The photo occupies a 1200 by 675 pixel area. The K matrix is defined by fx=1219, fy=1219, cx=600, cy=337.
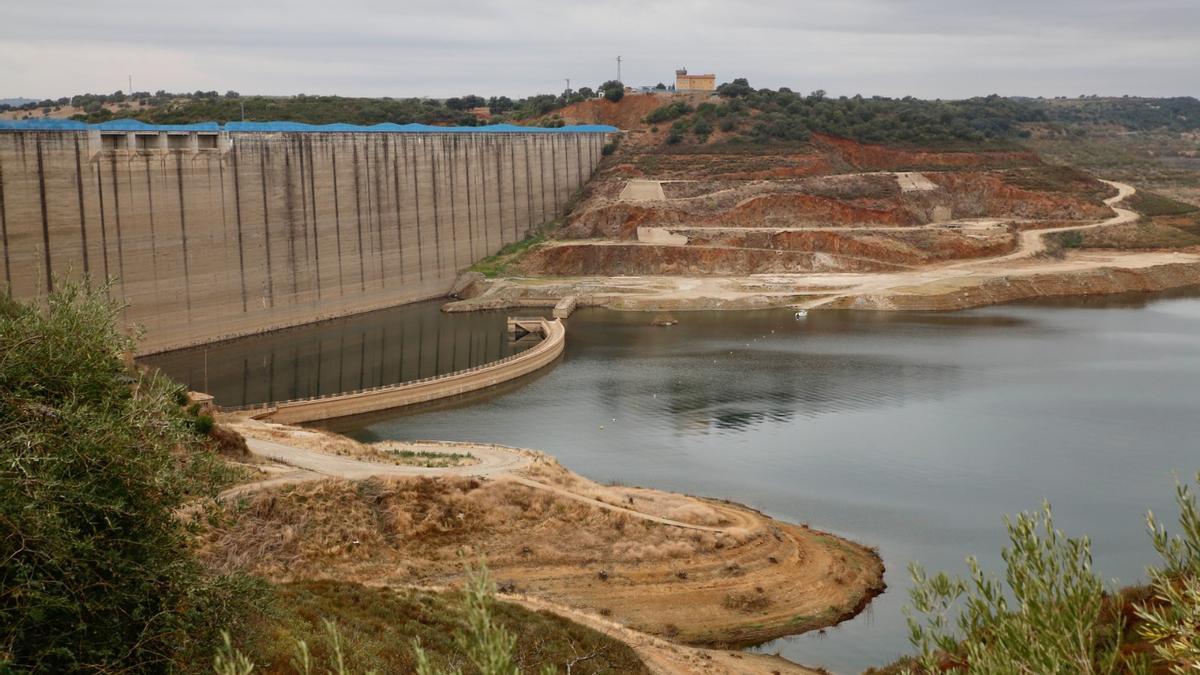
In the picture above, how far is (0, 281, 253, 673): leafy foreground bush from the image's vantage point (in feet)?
42.9

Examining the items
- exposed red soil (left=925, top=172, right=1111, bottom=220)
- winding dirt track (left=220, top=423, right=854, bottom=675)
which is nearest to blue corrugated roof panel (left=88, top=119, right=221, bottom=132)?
winding dirt track (left=220, top=423, right=854, bottom=675)

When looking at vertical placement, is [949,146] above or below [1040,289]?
above

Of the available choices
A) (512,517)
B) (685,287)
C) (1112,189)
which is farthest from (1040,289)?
(512,517)

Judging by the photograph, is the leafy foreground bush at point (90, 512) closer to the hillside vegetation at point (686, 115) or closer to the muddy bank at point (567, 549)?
the muddy bank at point (567, 549)

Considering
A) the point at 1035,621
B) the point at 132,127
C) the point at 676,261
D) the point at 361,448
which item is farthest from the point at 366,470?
the point at 676,261

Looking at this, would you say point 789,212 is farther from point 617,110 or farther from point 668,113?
point 617,110

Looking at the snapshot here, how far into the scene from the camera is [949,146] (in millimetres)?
109875

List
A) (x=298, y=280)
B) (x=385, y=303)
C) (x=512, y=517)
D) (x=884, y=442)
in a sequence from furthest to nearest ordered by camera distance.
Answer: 1. (x=385, y=303)
2. (x=298, y=280)
3. (x=884, y=442)
4. (x=512, y=517)

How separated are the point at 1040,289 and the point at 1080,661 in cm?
7755

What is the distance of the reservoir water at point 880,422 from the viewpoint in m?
35.5

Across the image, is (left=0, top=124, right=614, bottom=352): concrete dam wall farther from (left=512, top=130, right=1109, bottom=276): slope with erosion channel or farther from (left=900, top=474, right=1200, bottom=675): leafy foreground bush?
(left=900, top=474, right=1200, bottom=675): leafy foreground bush

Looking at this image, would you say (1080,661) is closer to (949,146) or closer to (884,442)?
(884,442)

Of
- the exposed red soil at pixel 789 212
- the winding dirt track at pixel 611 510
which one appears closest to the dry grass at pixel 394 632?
the winding dirt track at pixel 611 510

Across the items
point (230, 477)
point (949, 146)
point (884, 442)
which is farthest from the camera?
point (949, 146)
